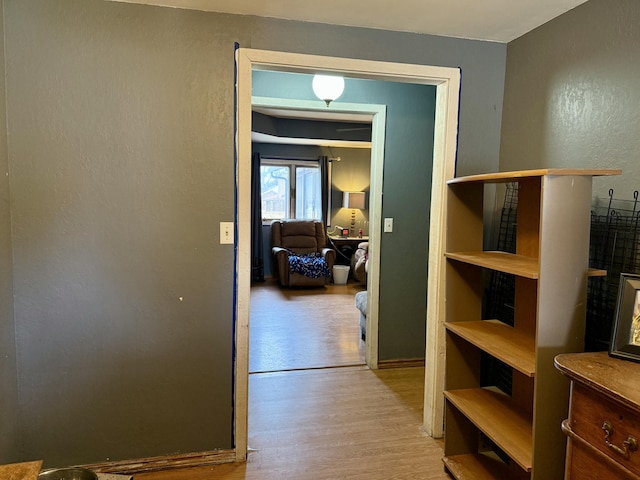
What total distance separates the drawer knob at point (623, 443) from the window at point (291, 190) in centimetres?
635

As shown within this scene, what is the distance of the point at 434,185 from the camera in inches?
93.9

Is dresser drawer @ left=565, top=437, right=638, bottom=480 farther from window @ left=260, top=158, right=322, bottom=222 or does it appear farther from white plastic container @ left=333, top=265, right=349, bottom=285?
window @ left=260, top=158, right=322, bottom=222

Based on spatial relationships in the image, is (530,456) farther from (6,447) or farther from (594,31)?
(6,447)

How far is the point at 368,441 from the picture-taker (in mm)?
2350

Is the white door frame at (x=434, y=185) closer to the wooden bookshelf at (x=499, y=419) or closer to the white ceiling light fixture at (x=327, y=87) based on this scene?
the wooden bookshelf at (x=499, y=419)

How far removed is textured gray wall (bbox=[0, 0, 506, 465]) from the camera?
184cm

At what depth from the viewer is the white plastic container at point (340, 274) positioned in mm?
6645

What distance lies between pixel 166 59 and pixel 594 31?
1.86m

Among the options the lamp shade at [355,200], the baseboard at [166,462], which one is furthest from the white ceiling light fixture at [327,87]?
the lamp shade at [355,200]

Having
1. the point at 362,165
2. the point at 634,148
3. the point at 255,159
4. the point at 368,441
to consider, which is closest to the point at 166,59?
the point at 634,148

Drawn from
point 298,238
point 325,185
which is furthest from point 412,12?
point 325,185

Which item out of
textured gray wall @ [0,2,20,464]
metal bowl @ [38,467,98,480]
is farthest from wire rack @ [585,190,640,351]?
textured gray wall @ [0,2,20,464]

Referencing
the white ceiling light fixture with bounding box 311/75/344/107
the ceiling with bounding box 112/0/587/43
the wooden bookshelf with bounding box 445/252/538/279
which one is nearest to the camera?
the wooden bookshelf with bounding box 445/252/538/279

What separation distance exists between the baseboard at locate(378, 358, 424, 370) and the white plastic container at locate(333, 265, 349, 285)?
3248 millimetres
